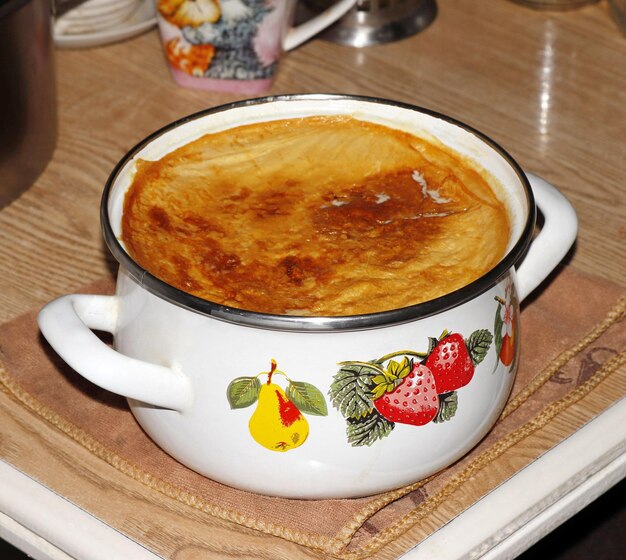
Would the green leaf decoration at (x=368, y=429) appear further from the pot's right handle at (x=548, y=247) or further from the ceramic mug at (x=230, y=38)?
the ceramic mug at (x=230, y=38)

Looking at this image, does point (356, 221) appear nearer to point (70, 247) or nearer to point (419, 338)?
point (419, 338)

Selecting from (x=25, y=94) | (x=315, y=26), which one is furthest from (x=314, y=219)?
(x=315, y=26)

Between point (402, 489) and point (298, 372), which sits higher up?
point (298, 372)

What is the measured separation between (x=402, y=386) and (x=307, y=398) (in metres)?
0.05

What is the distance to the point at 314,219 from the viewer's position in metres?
0.64

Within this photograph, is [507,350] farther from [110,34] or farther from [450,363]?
[110,34]

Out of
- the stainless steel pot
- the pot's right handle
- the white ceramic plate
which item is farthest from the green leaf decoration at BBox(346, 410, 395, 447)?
the white ceramic plate

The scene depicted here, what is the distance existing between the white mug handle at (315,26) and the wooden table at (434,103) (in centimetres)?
4

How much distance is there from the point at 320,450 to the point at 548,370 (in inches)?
8.1

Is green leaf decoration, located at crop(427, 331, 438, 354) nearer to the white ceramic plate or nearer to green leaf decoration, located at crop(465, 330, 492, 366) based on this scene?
green leaf decoration, located at crop(465, 330, 492, 366)

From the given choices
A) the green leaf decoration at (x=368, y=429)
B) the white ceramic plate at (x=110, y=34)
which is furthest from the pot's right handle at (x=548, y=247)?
the white ceramic plate at (x=110, y=34)

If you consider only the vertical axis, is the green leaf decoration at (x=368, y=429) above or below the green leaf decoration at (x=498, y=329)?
below

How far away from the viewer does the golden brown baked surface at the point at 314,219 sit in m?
0.58

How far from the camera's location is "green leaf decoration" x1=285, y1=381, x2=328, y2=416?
0.53m
